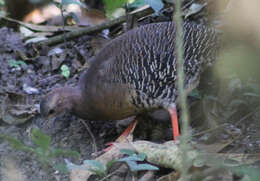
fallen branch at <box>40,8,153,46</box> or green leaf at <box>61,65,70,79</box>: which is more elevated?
fallen branch at <box>40,8,153,46</box>

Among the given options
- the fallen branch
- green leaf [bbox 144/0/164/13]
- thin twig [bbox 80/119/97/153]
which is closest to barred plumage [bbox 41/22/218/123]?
thin twig [bbox 80/119/97/153]

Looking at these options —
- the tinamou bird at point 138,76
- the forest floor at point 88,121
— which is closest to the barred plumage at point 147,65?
the tinamou bird at point 138,76

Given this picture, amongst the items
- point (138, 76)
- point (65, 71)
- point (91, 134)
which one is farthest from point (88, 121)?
point (138, 76)

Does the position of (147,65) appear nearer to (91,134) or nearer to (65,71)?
(91,134)

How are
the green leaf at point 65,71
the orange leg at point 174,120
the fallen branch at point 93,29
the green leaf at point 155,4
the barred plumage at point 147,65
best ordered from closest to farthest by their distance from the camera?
the green leaf at point 155,4
the barred plumage at point 147,65
the orange leg at point 174,120
the green leaf at point 65,71
the fallen branch at point 93,29

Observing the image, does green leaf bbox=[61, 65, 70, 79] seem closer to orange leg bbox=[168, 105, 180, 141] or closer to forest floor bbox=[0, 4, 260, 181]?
forest floor bbox=[0, 4, 260, 181]

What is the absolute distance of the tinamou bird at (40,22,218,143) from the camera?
3.67m

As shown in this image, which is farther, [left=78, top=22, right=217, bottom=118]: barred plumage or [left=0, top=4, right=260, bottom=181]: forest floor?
[left=78, top=22, right=217, bottom=118]: barred plumage

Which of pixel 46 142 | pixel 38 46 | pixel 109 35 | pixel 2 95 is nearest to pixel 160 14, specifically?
pixel 109 35

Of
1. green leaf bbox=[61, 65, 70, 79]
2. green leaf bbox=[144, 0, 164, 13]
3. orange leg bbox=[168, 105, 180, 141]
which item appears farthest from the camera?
green leaf bbox=[61, 65, 70, 79]

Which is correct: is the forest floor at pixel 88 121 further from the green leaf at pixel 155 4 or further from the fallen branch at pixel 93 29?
the green leaf at pixel 155 4

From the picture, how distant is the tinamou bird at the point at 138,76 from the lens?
3666 mm

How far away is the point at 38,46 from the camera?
218 inches

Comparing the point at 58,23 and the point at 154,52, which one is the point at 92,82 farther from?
the point at 58,23
